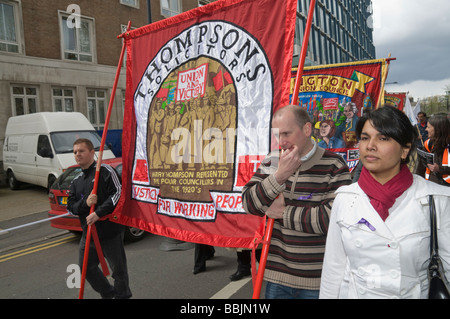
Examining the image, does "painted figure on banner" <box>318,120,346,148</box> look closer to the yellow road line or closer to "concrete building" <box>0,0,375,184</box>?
the yellow road line

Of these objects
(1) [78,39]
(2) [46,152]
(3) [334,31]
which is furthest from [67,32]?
(3) [334,31]

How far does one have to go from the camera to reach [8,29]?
15.9 m

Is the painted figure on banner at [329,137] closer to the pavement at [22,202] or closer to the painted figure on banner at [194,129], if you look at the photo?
the painted figure on banner at [194,129]

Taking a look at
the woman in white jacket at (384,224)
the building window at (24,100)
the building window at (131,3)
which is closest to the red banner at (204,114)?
the woman in white jacket at (384,224)

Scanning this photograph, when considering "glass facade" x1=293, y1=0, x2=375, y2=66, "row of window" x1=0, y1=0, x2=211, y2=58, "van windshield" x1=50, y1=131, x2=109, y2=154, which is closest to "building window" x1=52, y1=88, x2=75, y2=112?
"row of window" x1=0, y1=0, x2=211, y2=58

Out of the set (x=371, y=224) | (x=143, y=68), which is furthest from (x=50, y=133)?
(x=371, y=224)

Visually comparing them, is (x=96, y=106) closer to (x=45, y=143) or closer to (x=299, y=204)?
(x=45, y=143)

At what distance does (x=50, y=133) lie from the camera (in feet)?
35.8

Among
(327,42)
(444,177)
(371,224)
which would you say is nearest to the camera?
(371,224)

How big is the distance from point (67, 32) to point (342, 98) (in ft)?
52.4

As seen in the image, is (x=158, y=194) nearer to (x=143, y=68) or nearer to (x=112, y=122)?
(x=143, y=68)

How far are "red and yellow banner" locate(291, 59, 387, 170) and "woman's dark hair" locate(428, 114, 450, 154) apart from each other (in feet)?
7.72

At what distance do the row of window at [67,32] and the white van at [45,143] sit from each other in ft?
16.8
